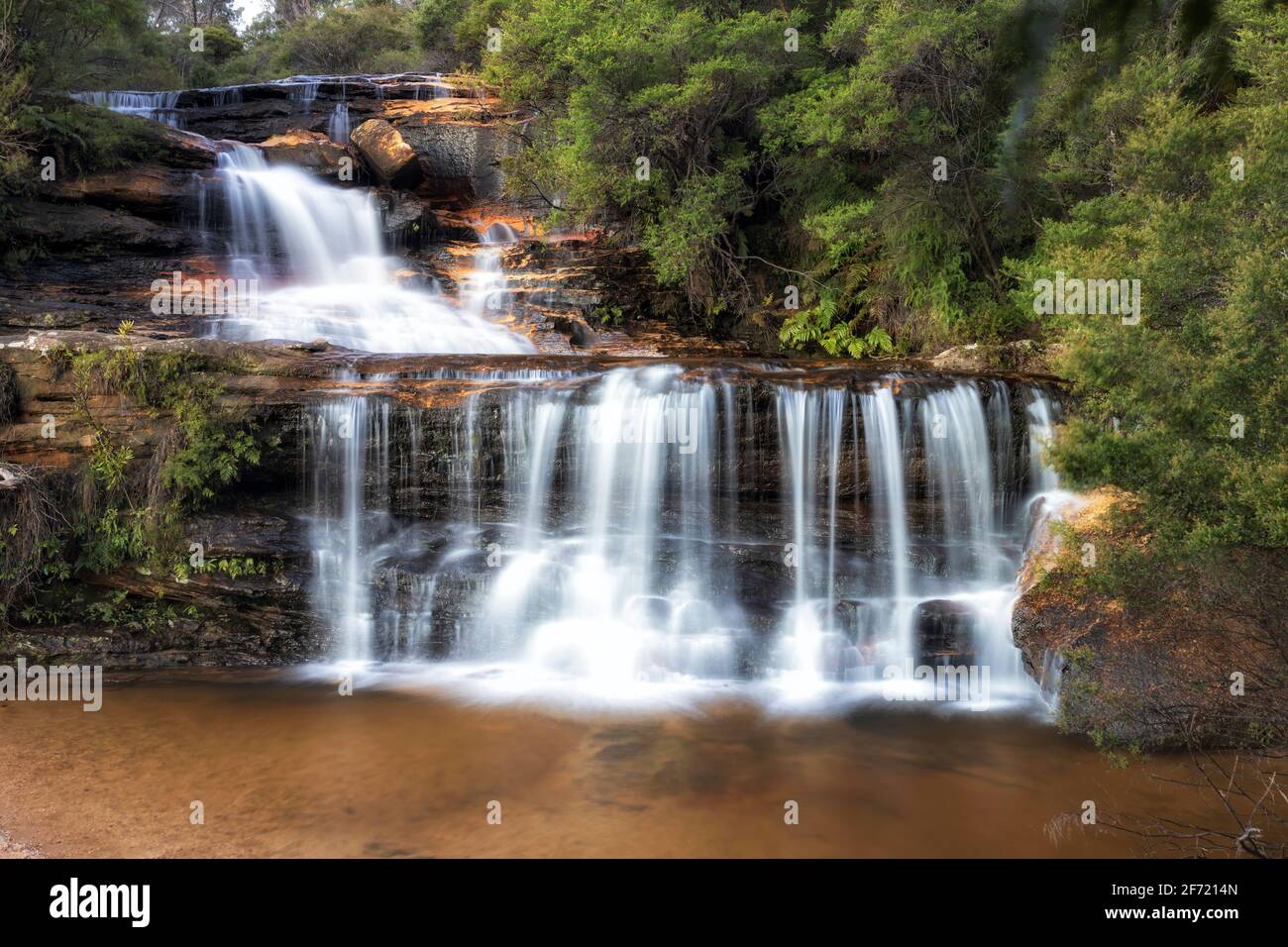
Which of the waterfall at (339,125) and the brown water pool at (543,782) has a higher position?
the waterfall at (339,125)

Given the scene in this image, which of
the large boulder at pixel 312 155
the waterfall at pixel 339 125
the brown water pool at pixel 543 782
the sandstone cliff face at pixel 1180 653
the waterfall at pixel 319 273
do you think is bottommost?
the brown water pool at pixel 543 782

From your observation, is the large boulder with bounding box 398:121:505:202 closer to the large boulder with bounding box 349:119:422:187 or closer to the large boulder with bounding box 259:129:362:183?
the large boulder with bounding box 349:119:422:187

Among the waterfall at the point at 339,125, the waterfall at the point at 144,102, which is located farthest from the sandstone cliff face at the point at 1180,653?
the waterfall at the point at 144,102

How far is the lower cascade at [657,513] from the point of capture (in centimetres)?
1019

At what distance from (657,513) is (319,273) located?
1065 cm

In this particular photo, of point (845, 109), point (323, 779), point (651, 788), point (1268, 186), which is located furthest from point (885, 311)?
point (323, 779)

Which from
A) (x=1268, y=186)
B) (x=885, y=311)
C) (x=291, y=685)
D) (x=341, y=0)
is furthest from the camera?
(x=341, y=0)

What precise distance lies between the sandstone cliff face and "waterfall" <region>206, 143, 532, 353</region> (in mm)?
11348

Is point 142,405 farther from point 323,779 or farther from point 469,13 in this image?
point 469,13

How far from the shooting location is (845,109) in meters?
14.8

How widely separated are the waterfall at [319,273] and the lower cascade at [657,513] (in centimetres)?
493

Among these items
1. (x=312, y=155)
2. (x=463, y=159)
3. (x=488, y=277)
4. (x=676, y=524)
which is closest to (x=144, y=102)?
(x=312, y=155)

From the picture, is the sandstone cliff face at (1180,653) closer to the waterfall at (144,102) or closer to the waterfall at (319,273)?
the waterfall at (319,273)
